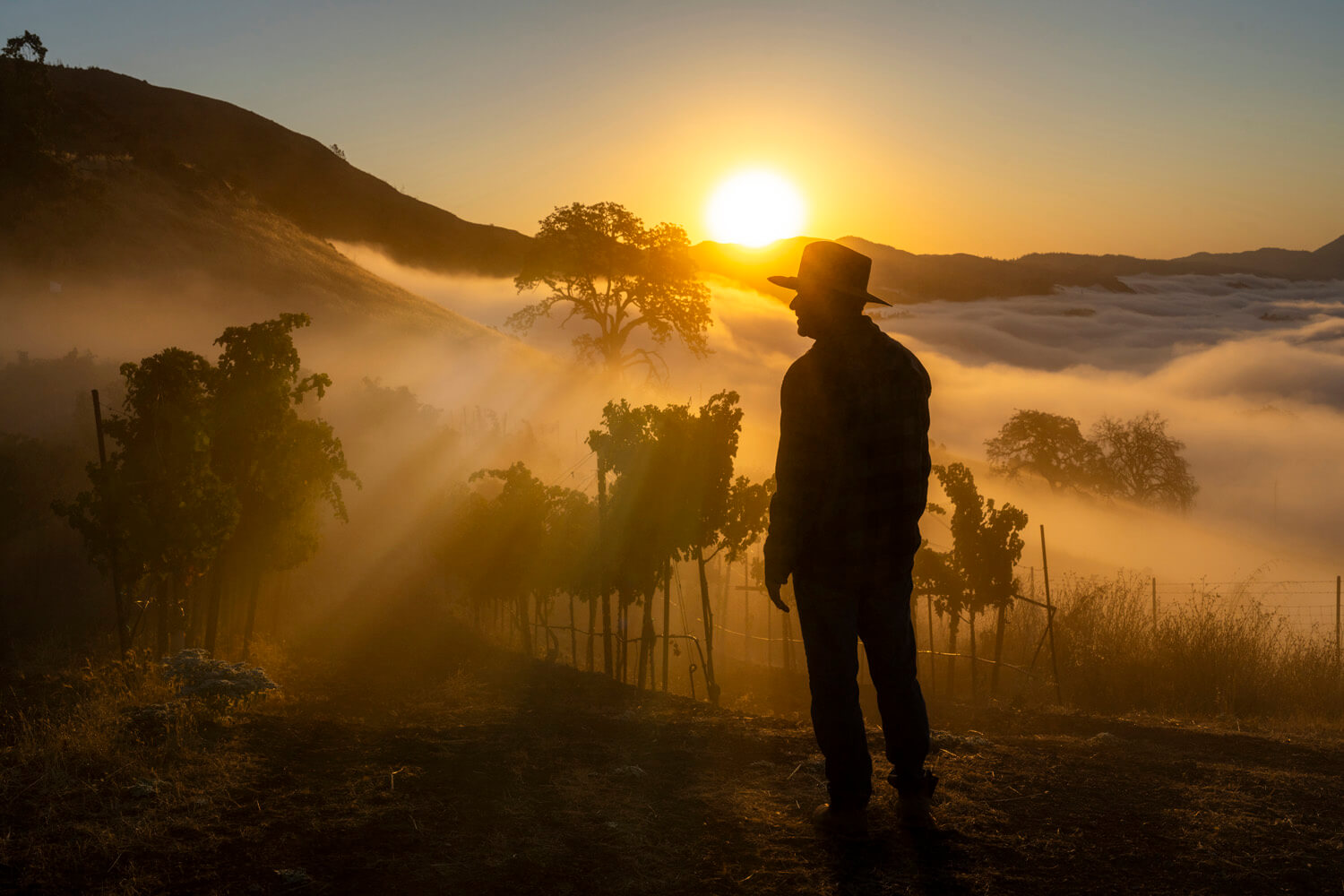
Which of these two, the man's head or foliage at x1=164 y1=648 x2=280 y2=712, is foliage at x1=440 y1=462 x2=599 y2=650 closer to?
foliage at x1=164 y1=648 x2=280 y2=712

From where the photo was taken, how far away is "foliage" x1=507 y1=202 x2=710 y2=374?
49344 mm

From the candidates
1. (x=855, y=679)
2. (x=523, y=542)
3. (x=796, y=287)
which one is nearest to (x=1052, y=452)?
(x=523, y=542)

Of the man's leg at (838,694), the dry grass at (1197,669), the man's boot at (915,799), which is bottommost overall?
the dry grass at (1197,669)

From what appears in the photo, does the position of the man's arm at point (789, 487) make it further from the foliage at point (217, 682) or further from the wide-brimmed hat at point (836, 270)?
the foliage at point (217, 682)

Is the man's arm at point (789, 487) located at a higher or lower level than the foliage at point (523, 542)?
higher

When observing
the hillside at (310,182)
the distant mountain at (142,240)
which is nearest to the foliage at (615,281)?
the distant mountain at (142,240)

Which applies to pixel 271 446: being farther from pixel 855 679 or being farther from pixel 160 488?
pixel 855 679

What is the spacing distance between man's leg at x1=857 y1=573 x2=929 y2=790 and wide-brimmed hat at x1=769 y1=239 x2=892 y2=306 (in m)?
1.54

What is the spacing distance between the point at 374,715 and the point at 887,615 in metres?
7.92

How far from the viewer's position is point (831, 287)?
4633 millimetres

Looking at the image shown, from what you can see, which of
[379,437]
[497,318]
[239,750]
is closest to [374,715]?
[239,750]

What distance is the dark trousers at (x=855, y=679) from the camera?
14.5 feet

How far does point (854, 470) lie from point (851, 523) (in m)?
0.28

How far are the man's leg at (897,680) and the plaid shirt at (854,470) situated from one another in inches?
6.4
